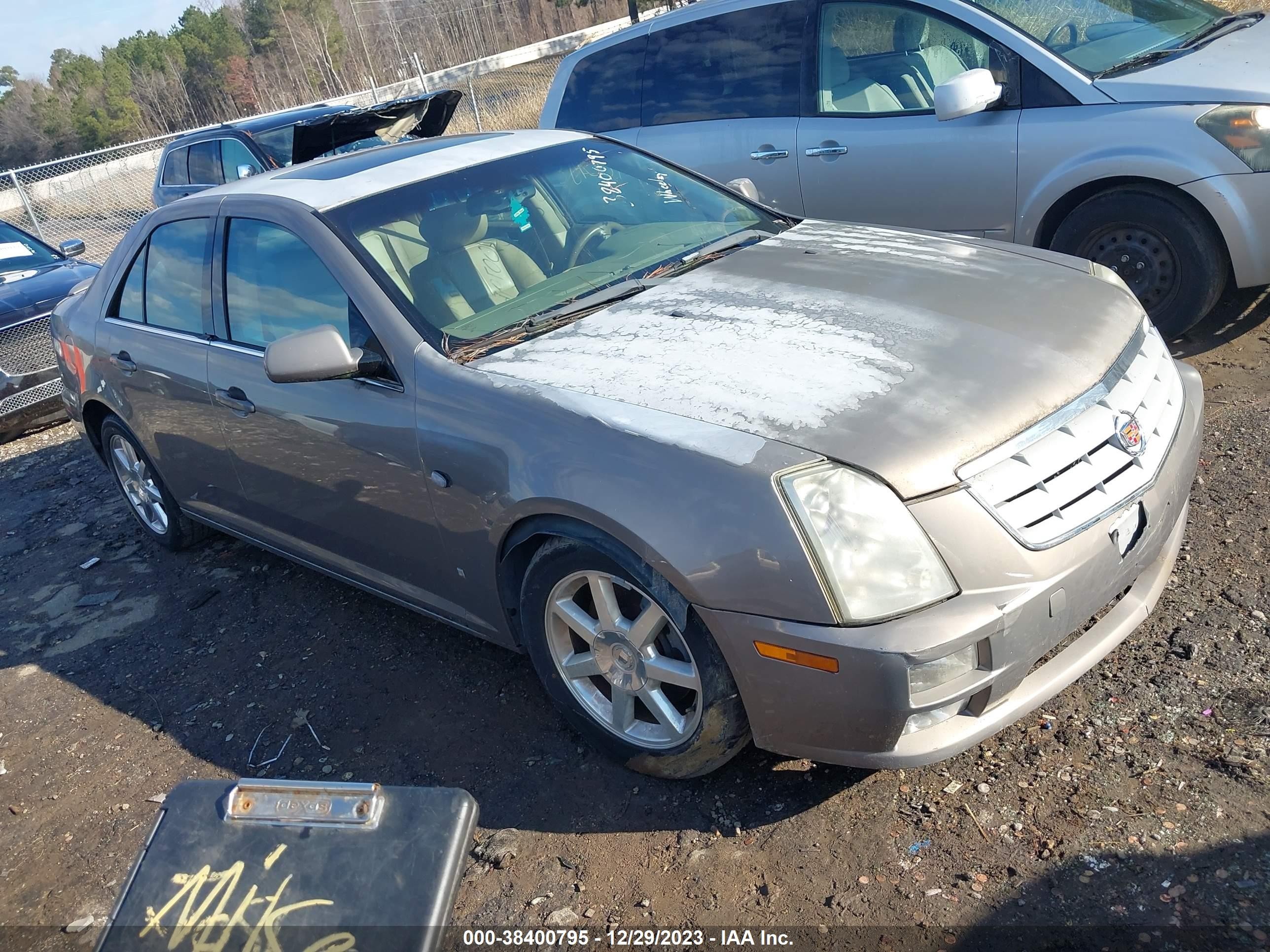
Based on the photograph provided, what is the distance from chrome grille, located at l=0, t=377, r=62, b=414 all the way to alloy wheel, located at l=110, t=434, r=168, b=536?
2561 mm

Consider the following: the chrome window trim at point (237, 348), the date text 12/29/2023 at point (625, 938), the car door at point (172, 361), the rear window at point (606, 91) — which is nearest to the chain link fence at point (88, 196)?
the rear window at point (606, 91)

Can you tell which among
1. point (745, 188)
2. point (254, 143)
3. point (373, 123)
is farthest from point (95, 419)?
point (254, 143)

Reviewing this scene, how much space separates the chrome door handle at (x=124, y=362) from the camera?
4.48 m

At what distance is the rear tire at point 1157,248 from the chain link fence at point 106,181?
13.3m

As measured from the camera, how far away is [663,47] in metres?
6.27

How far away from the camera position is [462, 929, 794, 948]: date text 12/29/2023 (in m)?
2.37

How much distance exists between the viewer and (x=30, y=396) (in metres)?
7.53

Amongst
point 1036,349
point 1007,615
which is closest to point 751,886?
point 1007,615

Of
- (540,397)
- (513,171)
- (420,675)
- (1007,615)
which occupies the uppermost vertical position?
(513,171)

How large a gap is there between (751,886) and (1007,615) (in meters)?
0.92

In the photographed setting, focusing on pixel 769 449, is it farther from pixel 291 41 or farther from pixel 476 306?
pixel 291 41

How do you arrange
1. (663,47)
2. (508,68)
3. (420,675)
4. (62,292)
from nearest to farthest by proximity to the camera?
(420,675)
(663,47)
(62,292)
(508,68)

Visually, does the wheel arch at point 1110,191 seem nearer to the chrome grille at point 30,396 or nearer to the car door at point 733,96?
the car door at point 733,96

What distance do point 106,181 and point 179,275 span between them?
1552cm
